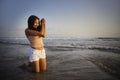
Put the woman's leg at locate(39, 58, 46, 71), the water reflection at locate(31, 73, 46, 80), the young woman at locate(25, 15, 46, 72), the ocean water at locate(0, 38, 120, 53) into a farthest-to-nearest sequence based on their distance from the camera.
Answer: the ocean water at locate(0, 38, 120, 53), the woman's leg at locate(39, 58, 46, 71), the young woman at locate(25, 15, 46, 72), the water reflection at locate(31, 73, 46, 80)

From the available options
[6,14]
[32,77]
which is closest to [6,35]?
[6,14]

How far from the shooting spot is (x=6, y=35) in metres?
5.19

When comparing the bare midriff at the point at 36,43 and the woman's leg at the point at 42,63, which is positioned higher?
the bare midriff at the point at 36,43

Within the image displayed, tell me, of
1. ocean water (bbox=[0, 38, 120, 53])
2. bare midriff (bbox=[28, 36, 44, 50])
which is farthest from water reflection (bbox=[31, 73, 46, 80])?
ocean water (bbox=[0, 38, 120, 53])

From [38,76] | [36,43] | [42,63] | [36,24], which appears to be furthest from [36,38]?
[38,76]

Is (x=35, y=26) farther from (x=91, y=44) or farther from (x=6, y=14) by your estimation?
(x=91, y=44)

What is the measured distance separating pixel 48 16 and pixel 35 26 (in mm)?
2287

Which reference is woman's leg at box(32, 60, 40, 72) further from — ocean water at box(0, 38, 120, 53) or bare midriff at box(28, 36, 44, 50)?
ocean water at box(0, 38, 120, 53)

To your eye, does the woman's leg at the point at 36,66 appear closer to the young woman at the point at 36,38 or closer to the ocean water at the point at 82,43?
the young woman at the point at 36,38

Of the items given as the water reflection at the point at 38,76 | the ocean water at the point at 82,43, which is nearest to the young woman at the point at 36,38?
the water reflection at the point at 38,76

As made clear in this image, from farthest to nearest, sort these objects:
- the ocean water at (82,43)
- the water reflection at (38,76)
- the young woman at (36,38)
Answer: the ocean water at (82,43) < the young woman at (36,38) < the water reflection at (38,76)

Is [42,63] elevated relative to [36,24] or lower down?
lower down

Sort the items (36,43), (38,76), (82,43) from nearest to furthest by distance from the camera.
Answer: (38,76) < (36,43) < (82,43)

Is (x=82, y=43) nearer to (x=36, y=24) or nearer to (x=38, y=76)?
(x=36, y=24)
